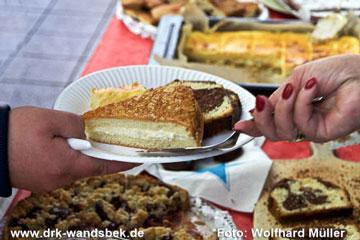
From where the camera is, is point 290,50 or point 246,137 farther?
point 290,50

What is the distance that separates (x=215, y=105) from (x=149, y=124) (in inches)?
13.2

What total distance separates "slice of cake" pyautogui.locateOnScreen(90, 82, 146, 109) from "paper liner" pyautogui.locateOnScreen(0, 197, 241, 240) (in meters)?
0.51

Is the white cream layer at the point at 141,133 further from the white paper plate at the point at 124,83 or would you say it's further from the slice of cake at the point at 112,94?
the slice of cake at the point at 112,94

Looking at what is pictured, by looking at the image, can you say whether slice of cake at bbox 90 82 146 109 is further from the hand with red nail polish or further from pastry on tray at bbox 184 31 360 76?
pastry on tray at bbox 184 31 360 76

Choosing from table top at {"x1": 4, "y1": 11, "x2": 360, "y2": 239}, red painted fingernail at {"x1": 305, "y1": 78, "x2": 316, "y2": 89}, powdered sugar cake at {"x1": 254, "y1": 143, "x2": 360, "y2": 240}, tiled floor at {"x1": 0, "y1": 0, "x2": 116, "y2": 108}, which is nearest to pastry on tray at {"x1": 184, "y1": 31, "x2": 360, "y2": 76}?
table top at {"x1": 4, "y1": 11, "x2": 360, "y2": 239}

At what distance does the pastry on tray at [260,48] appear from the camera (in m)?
2.81

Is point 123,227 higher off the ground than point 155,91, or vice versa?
point 155,91

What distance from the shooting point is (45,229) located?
1.54m

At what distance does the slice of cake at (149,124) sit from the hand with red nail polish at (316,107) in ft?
0.64

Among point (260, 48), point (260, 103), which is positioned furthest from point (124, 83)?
point (260, 48)

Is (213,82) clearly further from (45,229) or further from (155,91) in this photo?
(45,229)

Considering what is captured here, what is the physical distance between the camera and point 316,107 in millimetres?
1336

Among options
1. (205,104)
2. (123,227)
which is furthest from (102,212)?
(205,104)

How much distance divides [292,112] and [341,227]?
0.72 metres
